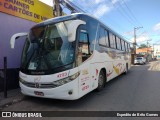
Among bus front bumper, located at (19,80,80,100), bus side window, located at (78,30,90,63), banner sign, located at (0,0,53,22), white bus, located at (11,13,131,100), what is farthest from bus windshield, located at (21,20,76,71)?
banner sign, located at (0,0,53,22)

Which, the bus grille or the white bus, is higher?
the white bus

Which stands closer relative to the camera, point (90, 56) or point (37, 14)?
point (90, 56)

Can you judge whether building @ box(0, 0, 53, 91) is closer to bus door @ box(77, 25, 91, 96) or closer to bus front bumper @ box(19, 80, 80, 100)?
bus front bumper @ box(19, 80, 80, 100)

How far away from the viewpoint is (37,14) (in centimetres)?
1084

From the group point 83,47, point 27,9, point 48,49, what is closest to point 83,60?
point 83,47

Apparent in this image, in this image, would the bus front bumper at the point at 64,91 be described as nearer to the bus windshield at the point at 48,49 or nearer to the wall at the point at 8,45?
the bus windshield at the point at 48,49

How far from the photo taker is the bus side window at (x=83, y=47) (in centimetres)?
585

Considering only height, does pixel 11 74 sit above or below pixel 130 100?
above

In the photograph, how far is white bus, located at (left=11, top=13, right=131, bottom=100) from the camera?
212 inches

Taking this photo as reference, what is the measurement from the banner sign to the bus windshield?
9.92 feet

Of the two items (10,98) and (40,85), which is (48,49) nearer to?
(40,85)

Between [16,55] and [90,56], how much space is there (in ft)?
14.4

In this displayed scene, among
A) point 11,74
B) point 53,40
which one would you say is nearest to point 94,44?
point 53,40

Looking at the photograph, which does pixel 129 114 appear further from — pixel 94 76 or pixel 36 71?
pixel 36 71
